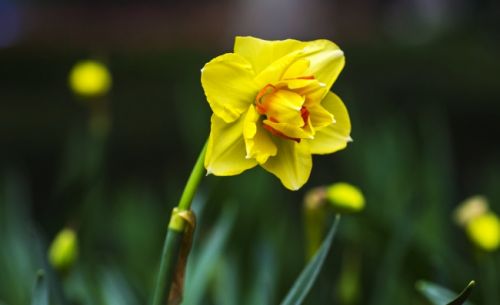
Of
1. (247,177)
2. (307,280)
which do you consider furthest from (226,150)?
(247,177)

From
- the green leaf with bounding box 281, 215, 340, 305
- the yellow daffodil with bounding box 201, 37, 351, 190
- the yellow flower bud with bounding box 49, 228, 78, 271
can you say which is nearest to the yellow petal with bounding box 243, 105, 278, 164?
the yellow daffodil with bounding box 201, 37, 351, 190

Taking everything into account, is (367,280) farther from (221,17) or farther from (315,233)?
(221,17)

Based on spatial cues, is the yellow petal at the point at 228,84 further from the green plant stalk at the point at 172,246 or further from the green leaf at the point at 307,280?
the green leaf at the point at 307,280

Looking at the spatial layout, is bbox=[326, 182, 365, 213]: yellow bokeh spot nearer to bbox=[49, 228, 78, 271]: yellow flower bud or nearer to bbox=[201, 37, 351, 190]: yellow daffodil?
bbox=[201, 37, 351, 190]: yellow daffodil

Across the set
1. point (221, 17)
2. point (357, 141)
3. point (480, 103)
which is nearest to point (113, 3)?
point (221, 17)

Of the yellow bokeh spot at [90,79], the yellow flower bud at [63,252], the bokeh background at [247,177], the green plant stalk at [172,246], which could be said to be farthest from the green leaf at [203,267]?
the green plant stalk at [172,246]

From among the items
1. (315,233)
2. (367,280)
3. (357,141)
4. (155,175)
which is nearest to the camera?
(315,233)
